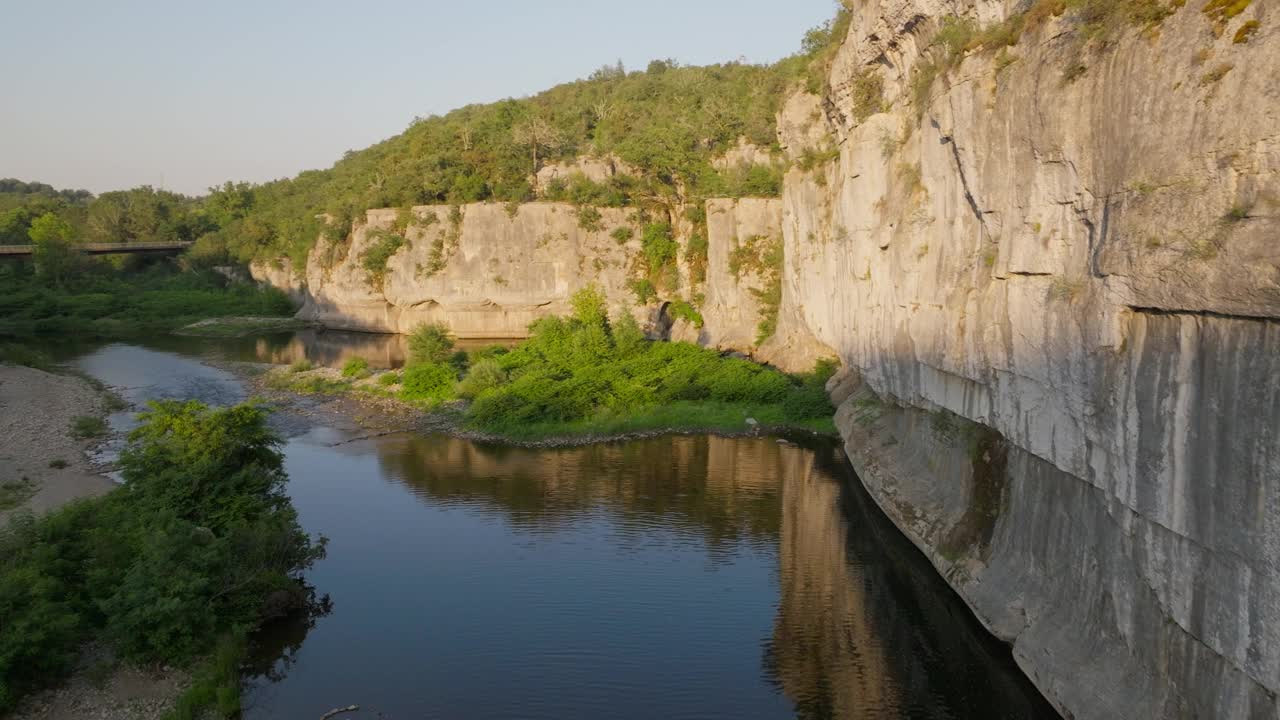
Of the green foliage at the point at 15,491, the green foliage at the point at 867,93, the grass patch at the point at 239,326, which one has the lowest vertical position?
the green foliage at the point at 15,491

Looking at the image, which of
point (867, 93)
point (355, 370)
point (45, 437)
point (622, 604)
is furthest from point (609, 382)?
point (45, 437)

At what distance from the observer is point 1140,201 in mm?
10555

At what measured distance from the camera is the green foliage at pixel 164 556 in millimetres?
14023

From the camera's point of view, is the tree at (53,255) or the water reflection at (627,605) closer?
the water reflection at (627,605)

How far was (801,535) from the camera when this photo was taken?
2208 centimetres

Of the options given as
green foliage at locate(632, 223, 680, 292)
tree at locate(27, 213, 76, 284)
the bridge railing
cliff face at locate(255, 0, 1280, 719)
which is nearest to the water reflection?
Answer: cliff face at locate(255, 0, 1280, 719)

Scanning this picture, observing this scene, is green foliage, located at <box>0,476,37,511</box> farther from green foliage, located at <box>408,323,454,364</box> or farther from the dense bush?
green foliage, located at <box>408,323,454,364</box>

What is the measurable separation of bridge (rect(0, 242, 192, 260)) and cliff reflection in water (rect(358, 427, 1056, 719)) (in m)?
A: 58.3

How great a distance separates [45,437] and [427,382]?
45.8 ft

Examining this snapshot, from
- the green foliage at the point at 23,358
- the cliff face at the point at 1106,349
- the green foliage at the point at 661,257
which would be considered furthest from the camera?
the green foliage at the point at 661,257

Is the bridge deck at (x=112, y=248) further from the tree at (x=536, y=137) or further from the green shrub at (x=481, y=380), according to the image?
the green shrub at (x=481, y=380)

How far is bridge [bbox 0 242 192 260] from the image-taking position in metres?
71.6

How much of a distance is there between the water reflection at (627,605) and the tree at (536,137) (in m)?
A: 37.5

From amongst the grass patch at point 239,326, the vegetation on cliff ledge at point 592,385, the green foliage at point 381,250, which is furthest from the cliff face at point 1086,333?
the grass patch at point 239,326
